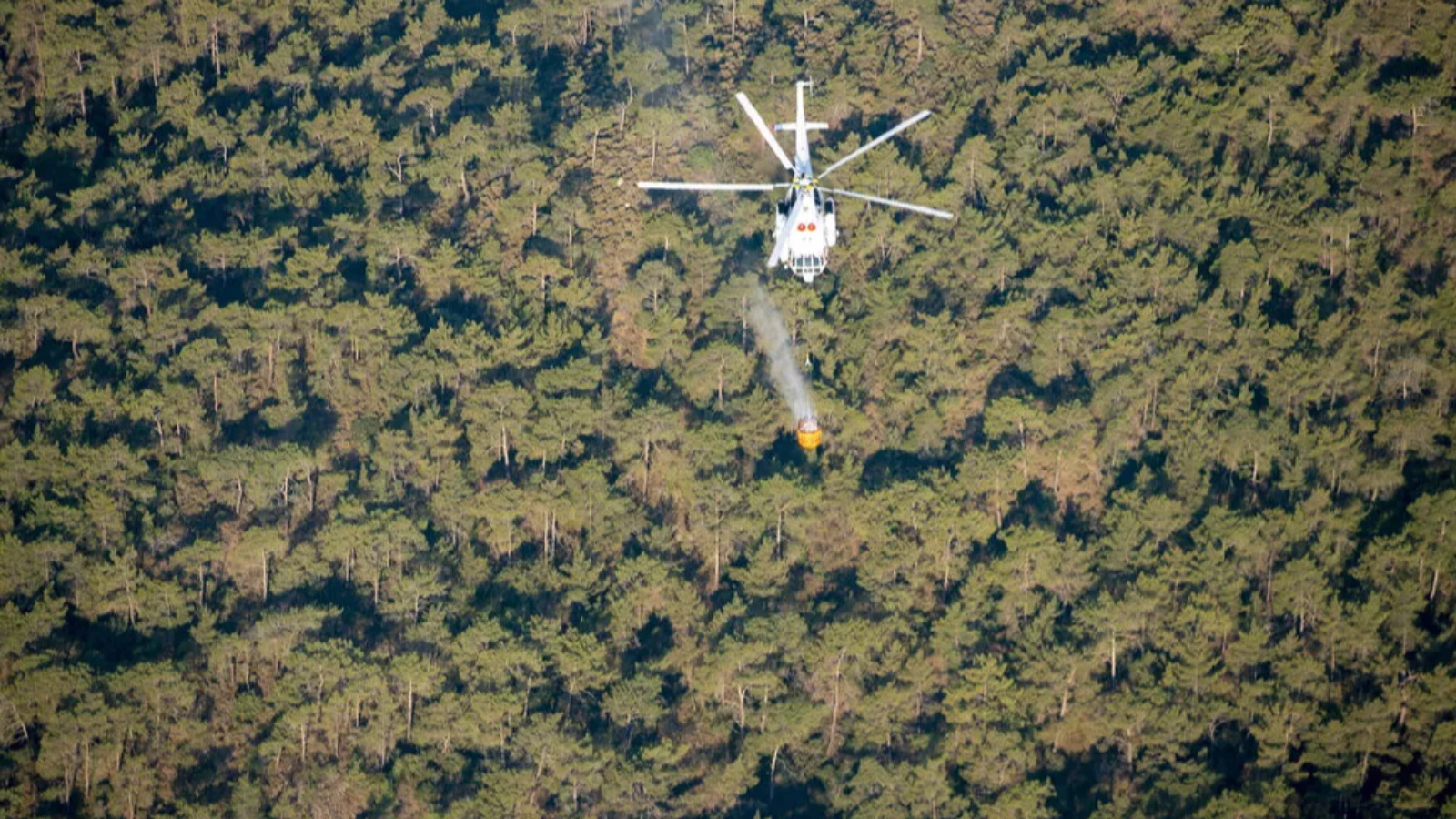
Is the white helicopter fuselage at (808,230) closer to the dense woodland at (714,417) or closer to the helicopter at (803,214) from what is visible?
the helicopter at (803,214)

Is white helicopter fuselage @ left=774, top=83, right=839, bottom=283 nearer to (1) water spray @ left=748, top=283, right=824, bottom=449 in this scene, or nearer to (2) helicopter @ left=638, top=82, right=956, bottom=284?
(2) helicopter @ left=638, top=82, right=956, bottom=284

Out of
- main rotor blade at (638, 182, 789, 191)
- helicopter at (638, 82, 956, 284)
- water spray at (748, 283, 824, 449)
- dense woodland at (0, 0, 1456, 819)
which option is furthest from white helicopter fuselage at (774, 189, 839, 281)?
dense woodland at (0, 0, 1456, 819)

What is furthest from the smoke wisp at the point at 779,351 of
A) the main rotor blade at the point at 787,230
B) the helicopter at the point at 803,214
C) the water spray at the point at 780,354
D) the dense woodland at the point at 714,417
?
the helicopter at the point at 803,214

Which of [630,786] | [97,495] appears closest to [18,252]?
[97,495]

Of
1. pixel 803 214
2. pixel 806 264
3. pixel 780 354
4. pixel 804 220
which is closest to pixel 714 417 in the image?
pixel 780 354

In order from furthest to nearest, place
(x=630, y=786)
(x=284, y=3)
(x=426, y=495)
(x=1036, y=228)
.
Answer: (x=284, y=3), (x=1036, y=228), (x=426, y=495), (x=630, y=786)

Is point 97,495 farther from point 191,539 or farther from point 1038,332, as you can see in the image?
point 1038,332

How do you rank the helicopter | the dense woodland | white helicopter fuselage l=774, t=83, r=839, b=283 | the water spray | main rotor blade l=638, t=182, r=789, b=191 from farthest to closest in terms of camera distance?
the water spray → the dense woodland → white helicopter fuselage l=774, t=83, r=839, b=283 → the helicopter → main rotor blade l=638, t=182, r=789, b=191
